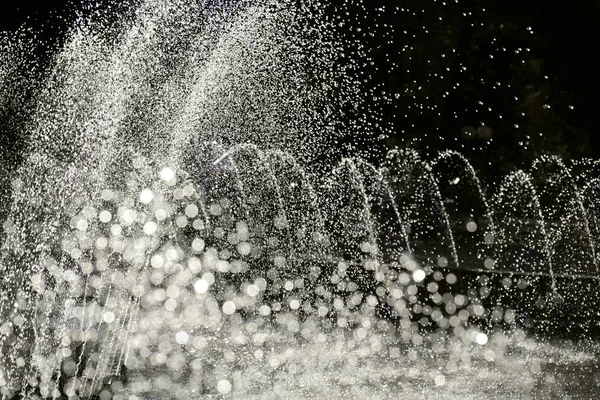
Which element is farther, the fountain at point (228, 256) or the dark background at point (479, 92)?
the dark background at point (479, 92)

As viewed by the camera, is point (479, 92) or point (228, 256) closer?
point (228, 256)

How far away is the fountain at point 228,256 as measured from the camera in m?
4.41

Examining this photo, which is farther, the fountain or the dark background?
the dark background

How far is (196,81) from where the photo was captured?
11.9m

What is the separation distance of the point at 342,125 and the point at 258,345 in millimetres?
16181

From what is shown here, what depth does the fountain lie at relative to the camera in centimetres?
441

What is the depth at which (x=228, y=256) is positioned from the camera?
27.0ft

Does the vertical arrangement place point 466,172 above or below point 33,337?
above

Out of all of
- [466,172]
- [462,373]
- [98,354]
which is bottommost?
[462,373]

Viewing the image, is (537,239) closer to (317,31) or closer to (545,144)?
(545,144)

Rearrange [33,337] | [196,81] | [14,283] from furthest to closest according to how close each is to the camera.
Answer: [196,81] < [14,283] < [33,337]

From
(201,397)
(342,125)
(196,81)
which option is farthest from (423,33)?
(201,397)

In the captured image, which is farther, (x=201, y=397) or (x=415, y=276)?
(x=415, y=276)

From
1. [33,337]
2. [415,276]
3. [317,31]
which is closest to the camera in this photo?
[33,337]
